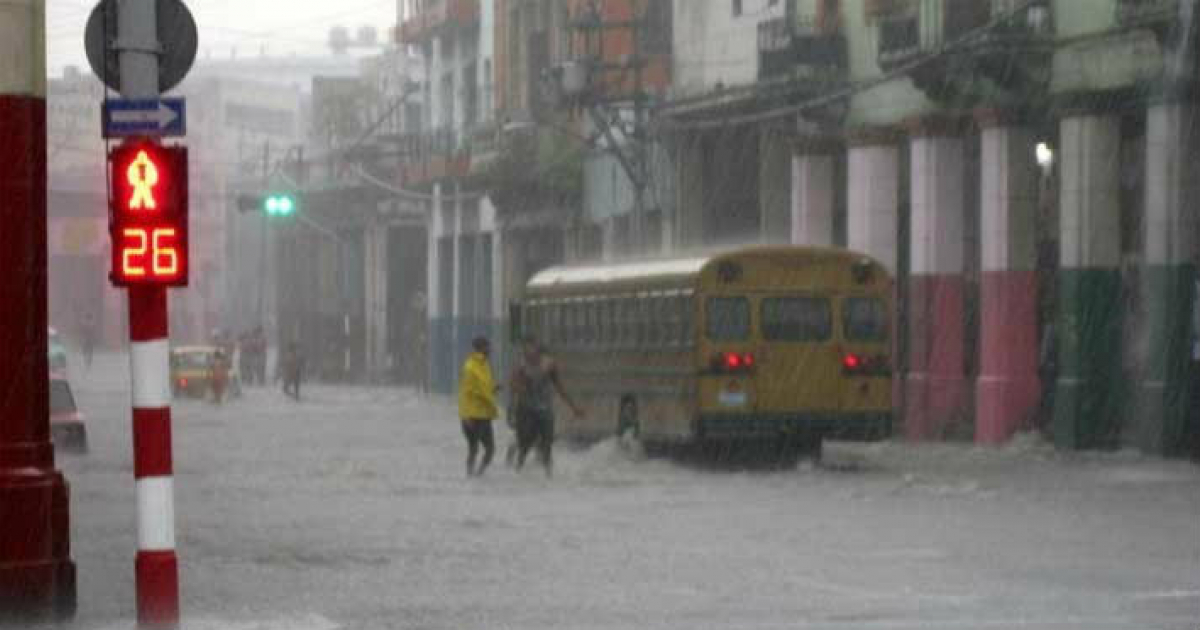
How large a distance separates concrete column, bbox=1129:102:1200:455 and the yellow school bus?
3268 mm

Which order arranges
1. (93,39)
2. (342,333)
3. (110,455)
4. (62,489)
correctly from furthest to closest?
(342,333) → (110,455) → (62,489) → (93,39)

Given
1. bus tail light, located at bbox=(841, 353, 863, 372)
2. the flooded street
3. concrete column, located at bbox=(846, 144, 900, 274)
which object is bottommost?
the flooded street

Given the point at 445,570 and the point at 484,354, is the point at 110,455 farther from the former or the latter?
the point at 445,570

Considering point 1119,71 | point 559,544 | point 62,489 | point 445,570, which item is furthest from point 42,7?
point 1119,71

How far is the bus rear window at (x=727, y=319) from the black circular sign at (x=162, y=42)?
2132 centimetres

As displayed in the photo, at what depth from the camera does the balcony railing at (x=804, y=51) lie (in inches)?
1875

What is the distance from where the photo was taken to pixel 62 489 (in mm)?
18047

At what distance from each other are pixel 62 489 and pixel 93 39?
2.92 metres

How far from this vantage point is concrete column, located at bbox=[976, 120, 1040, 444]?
4241cm

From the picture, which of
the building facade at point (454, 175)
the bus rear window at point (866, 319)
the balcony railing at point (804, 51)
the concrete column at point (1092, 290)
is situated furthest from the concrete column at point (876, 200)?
the building facade at point (454, 175)

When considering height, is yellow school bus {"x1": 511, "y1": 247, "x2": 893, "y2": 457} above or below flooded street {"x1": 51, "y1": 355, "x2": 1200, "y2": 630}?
above

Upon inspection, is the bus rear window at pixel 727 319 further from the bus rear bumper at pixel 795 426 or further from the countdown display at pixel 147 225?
the countdown display at pixel 147 225

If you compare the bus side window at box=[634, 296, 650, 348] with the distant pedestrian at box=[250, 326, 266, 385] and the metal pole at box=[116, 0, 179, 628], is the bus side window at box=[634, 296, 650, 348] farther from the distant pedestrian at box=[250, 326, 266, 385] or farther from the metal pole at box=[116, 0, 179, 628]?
the distant pedestrian at box=[250, 326, 266, 385]

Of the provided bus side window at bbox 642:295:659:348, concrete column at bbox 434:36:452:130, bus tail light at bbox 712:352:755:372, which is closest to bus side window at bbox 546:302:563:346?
bus side window at bbox 642:295:659:348
